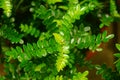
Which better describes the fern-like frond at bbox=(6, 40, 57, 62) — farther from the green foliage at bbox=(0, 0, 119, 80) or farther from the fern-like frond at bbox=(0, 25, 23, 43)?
the fern-like frond at bbox=(0, 25, 23, 43)

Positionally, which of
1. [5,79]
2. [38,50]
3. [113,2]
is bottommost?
[5,79]

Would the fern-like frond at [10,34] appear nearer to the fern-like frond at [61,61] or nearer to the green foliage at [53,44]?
the green foliage at [53,44]

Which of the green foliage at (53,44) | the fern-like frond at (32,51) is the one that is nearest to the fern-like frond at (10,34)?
the green foliage at (53,44)

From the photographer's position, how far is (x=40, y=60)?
1128mm

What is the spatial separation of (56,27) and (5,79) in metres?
0.32

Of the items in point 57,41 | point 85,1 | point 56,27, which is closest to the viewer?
point 57,41

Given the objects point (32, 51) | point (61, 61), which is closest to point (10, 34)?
point (32, 51)

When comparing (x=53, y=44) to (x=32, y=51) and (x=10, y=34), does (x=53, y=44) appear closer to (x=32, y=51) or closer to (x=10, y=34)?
(x=32, y=51)

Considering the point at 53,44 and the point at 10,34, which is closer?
the point at 53,44

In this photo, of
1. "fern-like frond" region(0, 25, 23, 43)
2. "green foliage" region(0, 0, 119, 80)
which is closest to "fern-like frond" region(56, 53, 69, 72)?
"green foliage" region(0, 0, 119, 80)

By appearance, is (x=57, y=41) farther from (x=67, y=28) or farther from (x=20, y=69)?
(x=20, y=69)

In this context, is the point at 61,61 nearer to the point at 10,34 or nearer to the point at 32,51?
the point at 32,51

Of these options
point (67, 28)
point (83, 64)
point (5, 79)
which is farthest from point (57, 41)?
point (5, 79)

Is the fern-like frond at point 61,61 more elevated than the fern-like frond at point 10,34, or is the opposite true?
the fern-like frond at point 10,34
